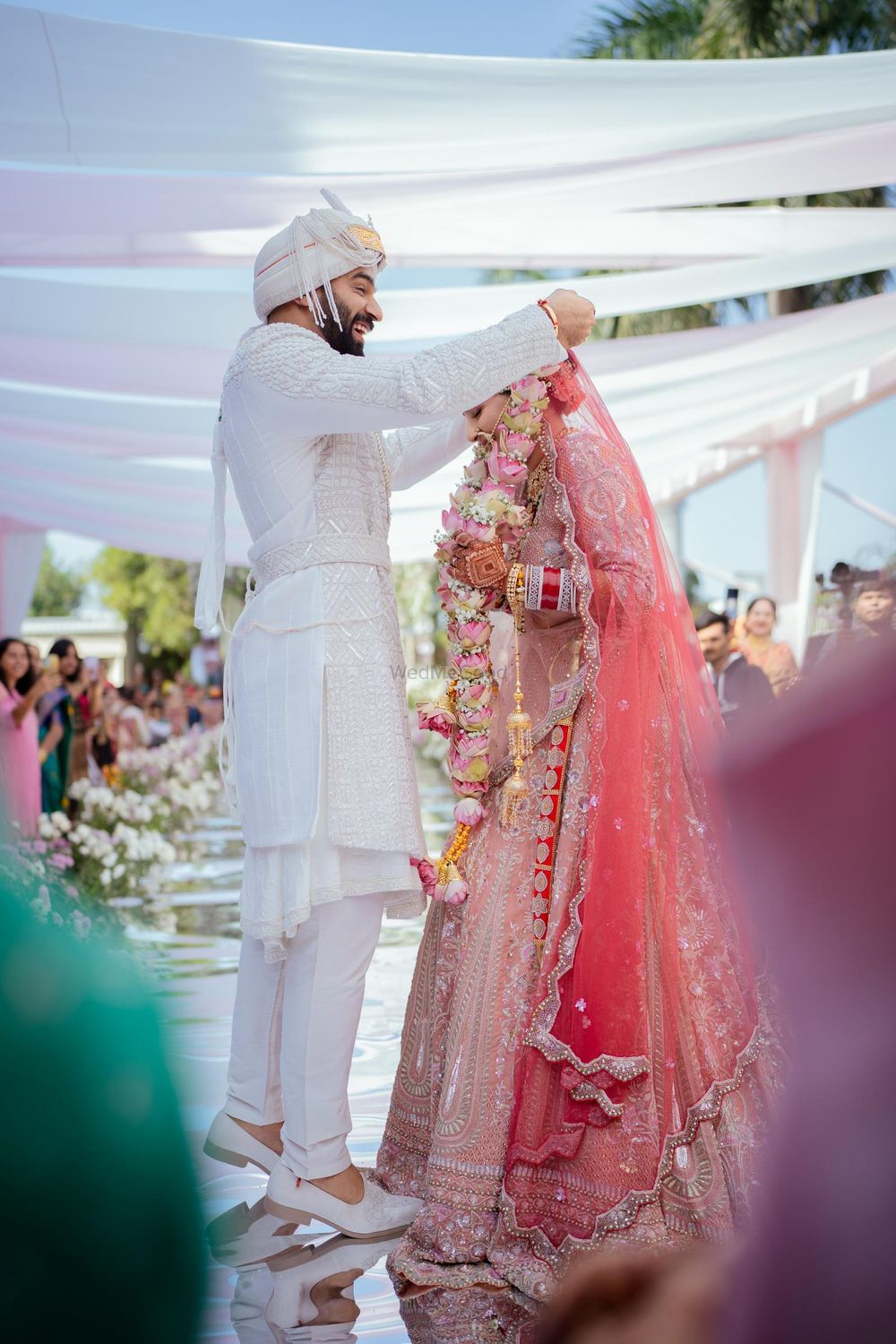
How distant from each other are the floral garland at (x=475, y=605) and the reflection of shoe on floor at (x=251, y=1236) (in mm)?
745

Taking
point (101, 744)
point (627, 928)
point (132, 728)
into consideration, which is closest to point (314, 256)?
point (627, 928)

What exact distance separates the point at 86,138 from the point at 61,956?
345 centimetres

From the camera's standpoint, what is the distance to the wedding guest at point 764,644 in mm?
6856

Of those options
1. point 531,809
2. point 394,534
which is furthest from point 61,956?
point 394,534

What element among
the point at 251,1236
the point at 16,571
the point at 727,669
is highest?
the point at 16,571

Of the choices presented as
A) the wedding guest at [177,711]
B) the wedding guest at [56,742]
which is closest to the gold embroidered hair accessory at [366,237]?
the wedding guest at [56,742]

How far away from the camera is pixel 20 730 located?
22.1 feet

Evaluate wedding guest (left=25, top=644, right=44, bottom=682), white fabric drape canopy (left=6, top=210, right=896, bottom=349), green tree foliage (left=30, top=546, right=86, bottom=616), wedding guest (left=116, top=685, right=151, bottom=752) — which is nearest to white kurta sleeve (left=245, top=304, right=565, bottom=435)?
white fabric drape canopy (left=6, top=210, right=896, bottom=349)

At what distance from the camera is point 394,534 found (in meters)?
10.5

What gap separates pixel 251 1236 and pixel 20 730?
15.1ft

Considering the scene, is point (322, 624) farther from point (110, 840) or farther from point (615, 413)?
point (615, 413)

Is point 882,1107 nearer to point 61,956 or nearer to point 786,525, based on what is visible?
point 61,956

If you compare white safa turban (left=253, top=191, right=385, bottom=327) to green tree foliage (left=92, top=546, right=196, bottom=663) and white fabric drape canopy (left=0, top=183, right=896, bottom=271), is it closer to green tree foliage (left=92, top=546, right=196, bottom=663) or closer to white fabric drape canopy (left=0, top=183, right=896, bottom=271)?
white fabric drape canopy (left=0, top=183, right=896, bottom=271)

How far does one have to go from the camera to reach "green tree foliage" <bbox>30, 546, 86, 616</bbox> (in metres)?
47.7
